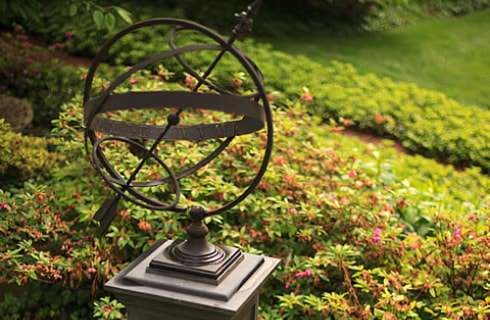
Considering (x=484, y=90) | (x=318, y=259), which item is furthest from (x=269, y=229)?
(x=484, y=90)

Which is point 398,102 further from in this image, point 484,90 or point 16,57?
point 16,57

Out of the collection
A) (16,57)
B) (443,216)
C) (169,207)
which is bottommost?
(16,57)

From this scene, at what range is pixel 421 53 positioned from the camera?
39.9 ft

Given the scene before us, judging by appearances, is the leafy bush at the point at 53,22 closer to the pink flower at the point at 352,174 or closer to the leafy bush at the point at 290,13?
the leafy bush at the point at 290,13

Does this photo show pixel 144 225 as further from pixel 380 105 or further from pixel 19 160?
pixel 380 105

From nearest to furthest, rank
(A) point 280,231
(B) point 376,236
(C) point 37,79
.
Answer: (B) point 376,236 → (A) point 280,231 → (C) point 37,79

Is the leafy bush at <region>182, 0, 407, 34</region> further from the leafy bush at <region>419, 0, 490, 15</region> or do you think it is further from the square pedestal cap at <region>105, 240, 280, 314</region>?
the square pedestal cap at <region>105, 240, 280, 314</region>

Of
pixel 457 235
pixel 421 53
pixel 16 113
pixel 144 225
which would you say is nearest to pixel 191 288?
pixel 144 225

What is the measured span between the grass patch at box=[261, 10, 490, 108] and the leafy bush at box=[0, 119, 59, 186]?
19.6 feet

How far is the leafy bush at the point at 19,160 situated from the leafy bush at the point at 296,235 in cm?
29

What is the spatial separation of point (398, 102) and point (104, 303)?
17.8 feet

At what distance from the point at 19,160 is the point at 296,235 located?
201 centimetres

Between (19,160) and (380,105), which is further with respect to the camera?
(380,105)

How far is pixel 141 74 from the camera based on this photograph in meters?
6.31
